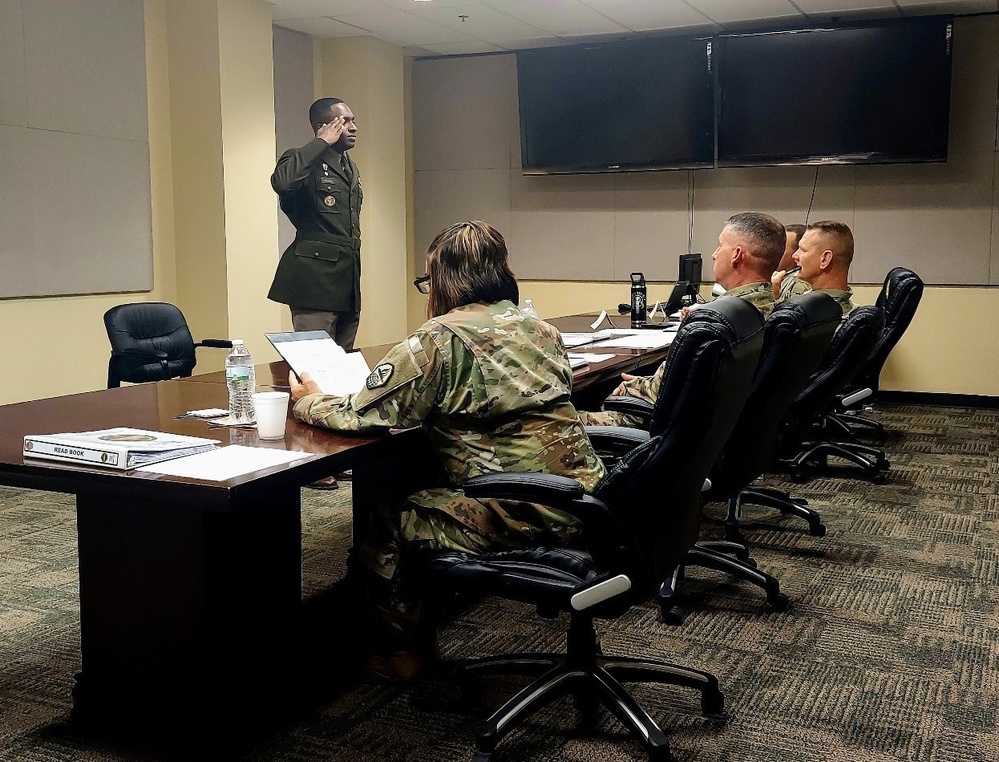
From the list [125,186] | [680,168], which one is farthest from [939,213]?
[125,186]

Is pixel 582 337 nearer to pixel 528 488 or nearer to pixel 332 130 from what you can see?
pixel 332 130

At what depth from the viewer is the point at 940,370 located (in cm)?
743

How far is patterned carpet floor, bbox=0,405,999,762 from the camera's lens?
7.75 ft

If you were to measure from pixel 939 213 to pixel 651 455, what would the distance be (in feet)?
19.5

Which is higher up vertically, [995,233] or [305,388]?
[995,233]

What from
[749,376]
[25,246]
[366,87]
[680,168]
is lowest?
[749,376]

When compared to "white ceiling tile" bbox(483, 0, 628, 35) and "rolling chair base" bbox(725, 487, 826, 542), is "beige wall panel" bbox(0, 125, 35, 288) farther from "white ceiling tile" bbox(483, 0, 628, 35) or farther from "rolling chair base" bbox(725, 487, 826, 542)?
"rolling chair base" bbox(725, 487, 826, 542)

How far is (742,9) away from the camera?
6848 millimetres

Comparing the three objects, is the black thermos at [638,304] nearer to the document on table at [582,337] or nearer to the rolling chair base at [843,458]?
the document on table at [582,337]

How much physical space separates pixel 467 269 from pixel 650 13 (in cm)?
512

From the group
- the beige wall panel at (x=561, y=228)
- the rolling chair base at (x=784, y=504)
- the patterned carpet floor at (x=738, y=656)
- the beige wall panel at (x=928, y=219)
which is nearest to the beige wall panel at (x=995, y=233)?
the beige wall panel at (x=928, y=219)

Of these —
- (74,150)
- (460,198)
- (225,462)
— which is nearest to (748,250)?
(225,462)

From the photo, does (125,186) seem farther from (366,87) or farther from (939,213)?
(939,213)

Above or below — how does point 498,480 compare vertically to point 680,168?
below
